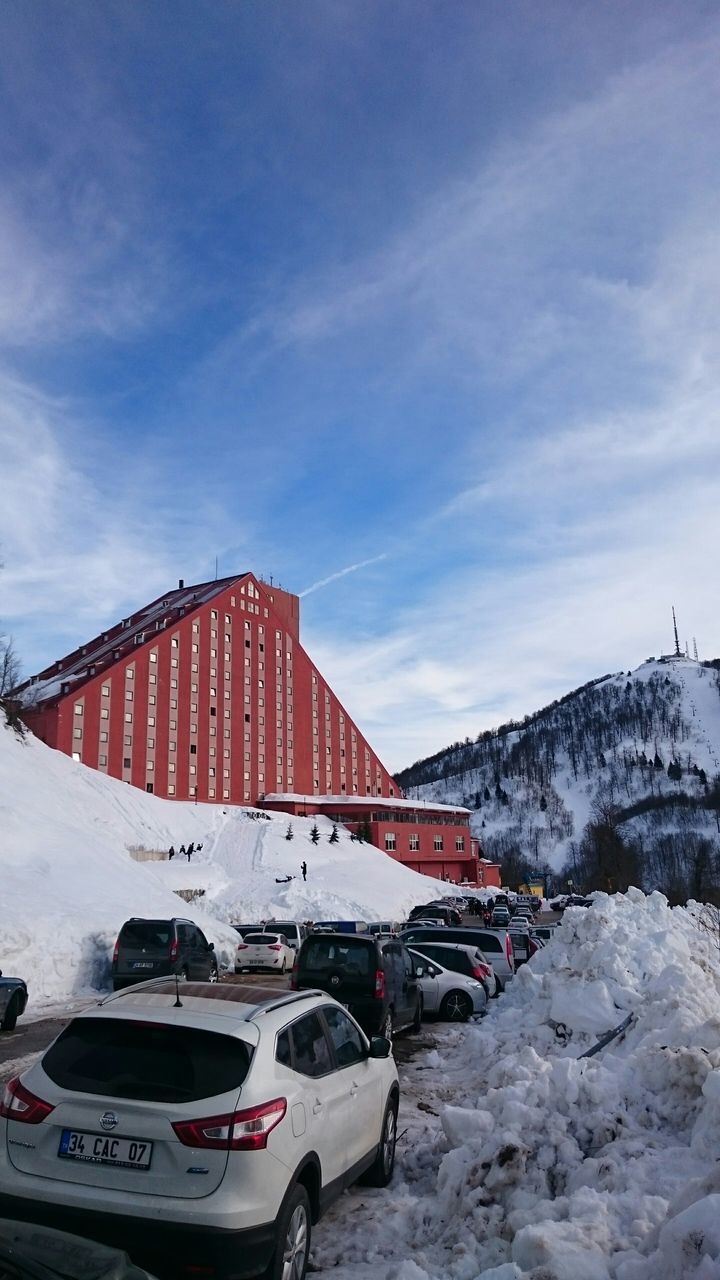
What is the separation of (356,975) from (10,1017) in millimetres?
6046

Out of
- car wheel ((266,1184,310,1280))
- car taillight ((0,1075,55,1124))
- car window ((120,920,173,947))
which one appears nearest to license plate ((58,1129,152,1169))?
car taillight ((0,1075,55,1124))

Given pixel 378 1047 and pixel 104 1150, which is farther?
pixel 378 1047

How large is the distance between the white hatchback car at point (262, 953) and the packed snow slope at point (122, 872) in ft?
1.45

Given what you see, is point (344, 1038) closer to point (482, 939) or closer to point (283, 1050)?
point (283, 1050)

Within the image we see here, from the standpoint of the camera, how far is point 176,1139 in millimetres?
4398

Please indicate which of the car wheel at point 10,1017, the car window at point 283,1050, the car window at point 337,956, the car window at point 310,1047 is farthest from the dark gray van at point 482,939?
the car window at point 283,1050

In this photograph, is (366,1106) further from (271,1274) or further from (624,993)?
(624,993)

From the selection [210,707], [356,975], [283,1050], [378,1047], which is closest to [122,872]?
[356,975]

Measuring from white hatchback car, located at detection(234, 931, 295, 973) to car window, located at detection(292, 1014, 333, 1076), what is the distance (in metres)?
20.7

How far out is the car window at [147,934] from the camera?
1809 centimetres

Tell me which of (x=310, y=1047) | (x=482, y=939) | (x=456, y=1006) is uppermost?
(x=310, y=1047)

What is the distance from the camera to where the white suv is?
4312 millimetres

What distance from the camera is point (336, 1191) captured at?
560 cm

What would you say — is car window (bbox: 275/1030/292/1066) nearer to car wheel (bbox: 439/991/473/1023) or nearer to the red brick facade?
car wheel (bbox: 439/991/473/1023)
